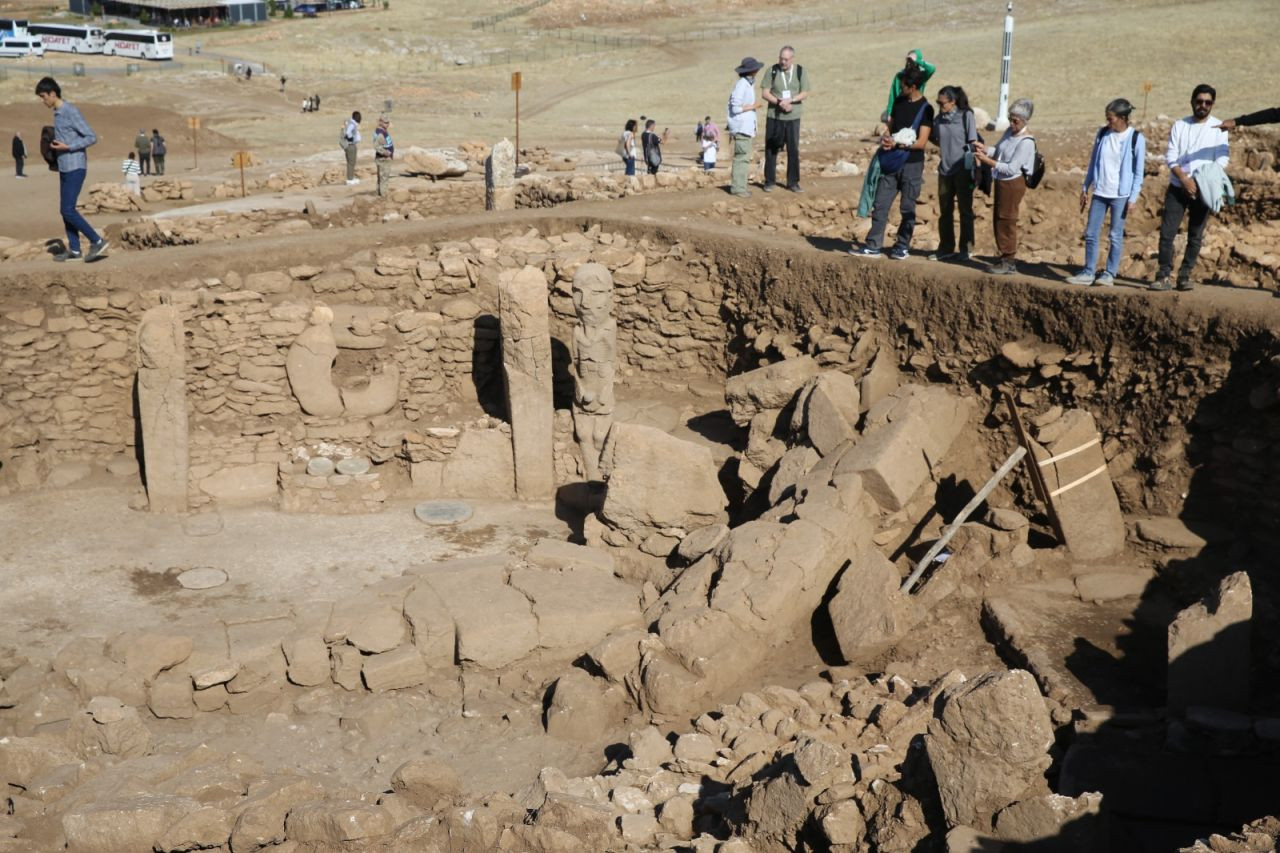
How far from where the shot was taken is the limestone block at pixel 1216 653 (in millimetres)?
6980

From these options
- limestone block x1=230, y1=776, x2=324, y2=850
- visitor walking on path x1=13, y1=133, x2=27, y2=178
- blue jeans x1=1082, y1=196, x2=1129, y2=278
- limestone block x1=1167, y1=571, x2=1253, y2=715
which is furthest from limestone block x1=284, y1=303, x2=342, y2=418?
visitor walking on path x1=13, y1=133, x2=27, y2=178

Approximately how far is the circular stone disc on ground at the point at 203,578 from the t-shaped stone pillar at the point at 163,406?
1256 mm

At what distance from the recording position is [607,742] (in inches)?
334

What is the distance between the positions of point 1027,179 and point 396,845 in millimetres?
7588

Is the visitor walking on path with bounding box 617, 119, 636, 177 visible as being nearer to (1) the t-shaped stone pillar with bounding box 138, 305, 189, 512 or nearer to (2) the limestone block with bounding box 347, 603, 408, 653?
(1) the t-shaped stone pillar with bounding box 138, 305, 189, 512

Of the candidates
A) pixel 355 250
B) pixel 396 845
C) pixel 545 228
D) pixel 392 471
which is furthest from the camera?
pixel 545 228

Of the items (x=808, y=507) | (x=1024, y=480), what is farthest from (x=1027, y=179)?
(x=808, y=507)

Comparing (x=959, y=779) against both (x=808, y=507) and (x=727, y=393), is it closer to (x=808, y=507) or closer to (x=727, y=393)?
(x=808, y=507)

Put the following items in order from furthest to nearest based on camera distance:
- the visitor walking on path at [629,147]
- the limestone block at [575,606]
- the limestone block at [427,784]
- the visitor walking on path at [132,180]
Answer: the visitor walking on path at [629,147], the visitor walking on path at [132,180], the limestone block at [575,606], the limestone block at [427,784]

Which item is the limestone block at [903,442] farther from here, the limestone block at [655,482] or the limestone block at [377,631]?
the limestone block at [377,631]

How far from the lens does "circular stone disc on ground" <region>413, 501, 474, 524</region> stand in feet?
39.4

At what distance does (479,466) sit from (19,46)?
43212 mm

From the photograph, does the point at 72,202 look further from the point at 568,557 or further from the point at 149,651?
the point at 568,557

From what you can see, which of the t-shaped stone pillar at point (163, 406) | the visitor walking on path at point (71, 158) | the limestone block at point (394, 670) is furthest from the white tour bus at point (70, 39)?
the limestone block at point (394, 670)
